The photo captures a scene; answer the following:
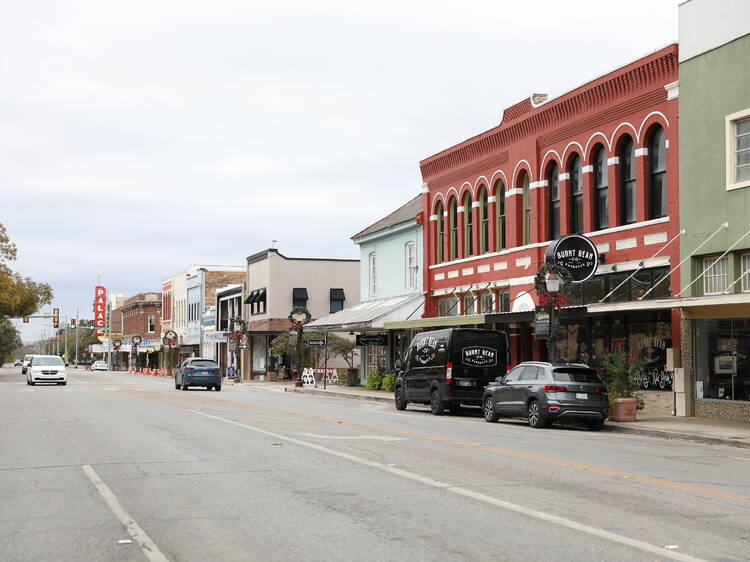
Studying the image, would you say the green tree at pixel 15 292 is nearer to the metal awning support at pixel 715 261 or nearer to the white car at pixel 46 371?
the white car at pixel 46 371

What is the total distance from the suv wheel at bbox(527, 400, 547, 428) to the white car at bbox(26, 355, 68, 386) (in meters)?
32.5

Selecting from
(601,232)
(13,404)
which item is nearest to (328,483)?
(601,232)

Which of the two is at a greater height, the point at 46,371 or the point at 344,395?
the point at 46,371

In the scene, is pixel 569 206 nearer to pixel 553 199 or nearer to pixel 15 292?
pixel 553 199

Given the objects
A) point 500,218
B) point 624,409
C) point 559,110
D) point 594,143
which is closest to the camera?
point 624,409

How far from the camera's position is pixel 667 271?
2527 centimetres

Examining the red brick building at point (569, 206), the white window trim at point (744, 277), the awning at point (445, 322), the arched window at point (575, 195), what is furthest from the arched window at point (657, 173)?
the awning at point (445, 322)

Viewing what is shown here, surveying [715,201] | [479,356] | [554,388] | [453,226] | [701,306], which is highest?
[453,226]

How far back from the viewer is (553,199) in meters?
31.3

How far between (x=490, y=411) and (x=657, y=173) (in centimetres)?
834

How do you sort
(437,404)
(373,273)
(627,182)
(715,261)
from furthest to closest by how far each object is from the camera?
(373,273) < (627,182) < (437,404) < (715,261)

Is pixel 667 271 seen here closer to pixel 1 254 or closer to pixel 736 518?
pixel 736 518

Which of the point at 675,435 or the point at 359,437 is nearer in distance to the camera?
the point at 359,437

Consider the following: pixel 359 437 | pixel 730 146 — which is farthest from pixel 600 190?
pixel 359 437
